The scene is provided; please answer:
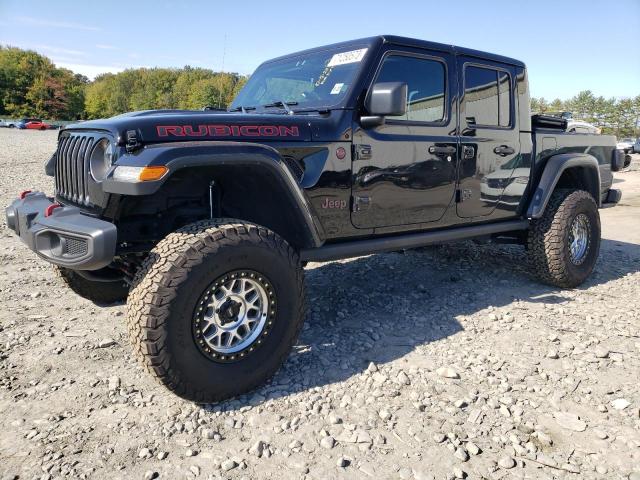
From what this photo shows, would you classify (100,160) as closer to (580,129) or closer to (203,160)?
(203,160)

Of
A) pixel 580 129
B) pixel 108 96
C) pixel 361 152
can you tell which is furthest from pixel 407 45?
pixel 108 96

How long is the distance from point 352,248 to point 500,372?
1187mm

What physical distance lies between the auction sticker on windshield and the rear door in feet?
3.14

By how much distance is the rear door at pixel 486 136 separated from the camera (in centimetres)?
377

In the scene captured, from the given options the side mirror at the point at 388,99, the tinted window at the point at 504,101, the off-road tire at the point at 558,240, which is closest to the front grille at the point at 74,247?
the side mirror at the point at 388,99

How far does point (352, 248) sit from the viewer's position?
3180 millimetres

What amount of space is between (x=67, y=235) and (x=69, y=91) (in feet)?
260

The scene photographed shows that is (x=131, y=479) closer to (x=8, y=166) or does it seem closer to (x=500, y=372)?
(x=500, y=372)

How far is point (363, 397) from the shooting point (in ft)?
8.59

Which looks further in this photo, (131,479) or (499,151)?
(499,151)

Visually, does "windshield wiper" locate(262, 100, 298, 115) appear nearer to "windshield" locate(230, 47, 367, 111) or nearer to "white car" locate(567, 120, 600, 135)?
"windshield" locate(230, 47, 367, 111)

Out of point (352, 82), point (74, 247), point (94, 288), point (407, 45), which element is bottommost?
point (94, 288)

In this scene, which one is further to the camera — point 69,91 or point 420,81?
point 69,91

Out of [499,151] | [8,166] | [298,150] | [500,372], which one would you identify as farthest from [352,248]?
[8,166]
